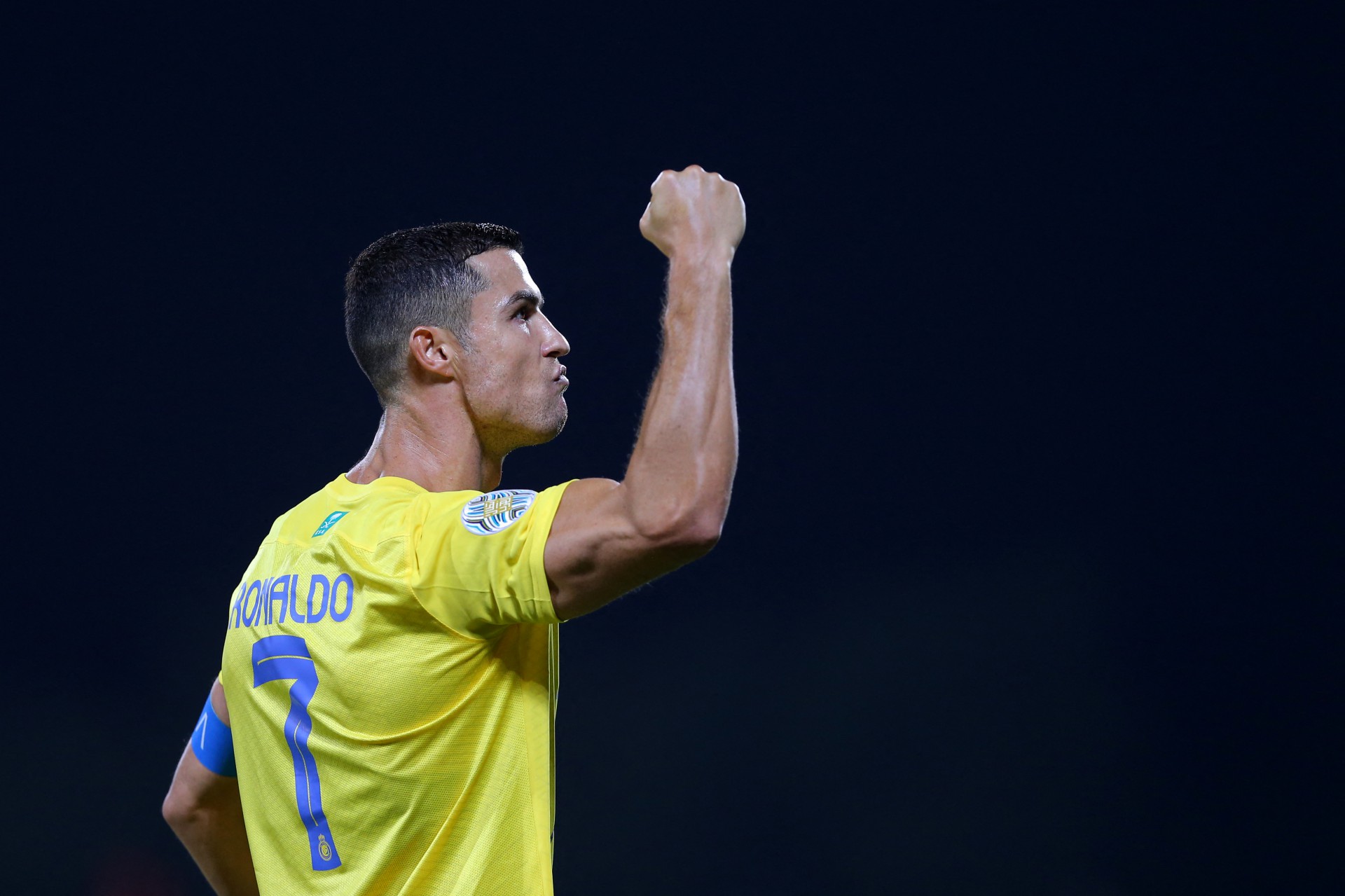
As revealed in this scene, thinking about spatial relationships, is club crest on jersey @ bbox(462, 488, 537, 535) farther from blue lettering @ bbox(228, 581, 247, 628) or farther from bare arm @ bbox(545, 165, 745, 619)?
blue lettering @ bbox(228, 581, 247, 628)

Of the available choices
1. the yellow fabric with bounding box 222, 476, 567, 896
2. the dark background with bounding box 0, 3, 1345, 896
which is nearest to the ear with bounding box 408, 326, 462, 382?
the yellow fabric with bounding box 222, 476, 567, 896

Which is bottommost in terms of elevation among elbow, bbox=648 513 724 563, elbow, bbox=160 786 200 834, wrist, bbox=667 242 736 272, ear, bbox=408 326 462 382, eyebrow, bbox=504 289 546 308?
elbow, bbox=160 786 200 834

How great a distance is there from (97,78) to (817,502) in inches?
106

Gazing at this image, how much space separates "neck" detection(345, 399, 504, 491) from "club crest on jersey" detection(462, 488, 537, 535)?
20 cm

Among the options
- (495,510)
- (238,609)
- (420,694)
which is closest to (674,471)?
(495,510)

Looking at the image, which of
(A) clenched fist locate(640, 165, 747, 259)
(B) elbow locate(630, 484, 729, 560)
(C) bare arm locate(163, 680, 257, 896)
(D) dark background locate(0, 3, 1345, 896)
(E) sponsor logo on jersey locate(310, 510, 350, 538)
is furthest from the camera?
(D) dark background locate(0, 3, 1345, 896)

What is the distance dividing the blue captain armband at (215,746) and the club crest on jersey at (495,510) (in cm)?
52

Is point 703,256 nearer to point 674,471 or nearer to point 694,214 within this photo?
point 694,214

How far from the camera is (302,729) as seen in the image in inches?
47.0

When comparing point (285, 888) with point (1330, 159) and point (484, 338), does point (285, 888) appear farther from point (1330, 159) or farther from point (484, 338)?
point (1330, 159)

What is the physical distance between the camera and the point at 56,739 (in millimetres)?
3592

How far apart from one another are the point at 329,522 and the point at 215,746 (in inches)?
15.3

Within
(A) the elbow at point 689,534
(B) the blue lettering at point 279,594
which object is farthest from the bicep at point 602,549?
(B) the blue lettering at point 279,594

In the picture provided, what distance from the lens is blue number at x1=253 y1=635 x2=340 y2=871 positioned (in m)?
1.18
